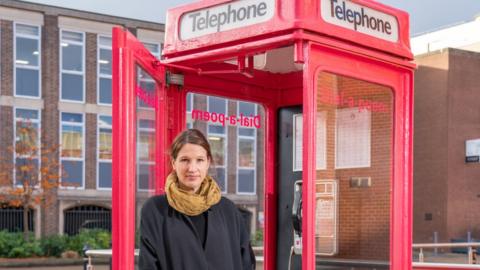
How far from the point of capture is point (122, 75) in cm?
370

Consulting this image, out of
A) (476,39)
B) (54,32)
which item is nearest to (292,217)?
(54,32)

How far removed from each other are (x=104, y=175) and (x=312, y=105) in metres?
24.1

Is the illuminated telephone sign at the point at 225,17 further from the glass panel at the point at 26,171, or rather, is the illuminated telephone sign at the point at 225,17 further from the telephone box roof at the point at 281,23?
the glass panel at the point at 26,171

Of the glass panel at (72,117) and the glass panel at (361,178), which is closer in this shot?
the glass panel at (361,178)

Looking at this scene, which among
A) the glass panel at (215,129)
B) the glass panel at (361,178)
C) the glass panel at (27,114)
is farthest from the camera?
the glass panel at (27,114)

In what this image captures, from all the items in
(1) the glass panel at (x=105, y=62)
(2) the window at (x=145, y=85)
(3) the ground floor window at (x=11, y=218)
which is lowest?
(3) the ground floor window at (x=11, y=218)

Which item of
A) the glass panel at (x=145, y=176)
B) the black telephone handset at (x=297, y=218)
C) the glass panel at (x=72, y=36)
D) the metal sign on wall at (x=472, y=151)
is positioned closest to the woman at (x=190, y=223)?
the glass panel at (x=145, y=176)

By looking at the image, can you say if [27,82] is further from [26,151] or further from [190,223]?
[190,223]

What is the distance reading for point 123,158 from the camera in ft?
12.1

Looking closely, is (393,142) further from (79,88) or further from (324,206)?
(79,88)

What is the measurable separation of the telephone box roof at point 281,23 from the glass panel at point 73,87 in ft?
74.9

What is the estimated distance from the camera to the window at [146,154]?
3988 millimetres

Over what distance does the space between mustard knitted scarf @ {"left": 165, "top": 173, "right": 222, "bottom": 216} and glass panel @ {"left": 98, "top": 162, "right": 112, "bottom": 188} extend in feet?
79.5

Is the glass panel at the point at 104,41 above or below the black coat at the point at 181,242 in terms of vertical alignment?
above
